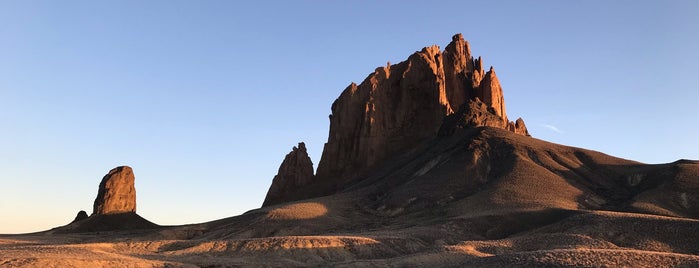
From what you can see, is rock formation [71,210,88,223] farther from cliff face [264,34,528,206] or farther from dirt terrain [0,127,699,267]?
cliff face [264,34,528,206]

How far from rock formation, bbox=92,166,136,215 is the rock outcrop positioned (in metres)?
26.1

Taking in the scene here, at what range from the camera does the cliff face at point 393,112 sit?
121 m

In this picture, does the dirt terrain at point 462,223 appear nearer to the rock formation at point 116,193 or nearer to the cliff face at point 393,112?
the rock formation at point 116,193

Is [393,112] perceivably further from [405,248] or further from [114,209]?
[405,248]

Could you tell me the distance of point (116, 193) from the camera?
115 m

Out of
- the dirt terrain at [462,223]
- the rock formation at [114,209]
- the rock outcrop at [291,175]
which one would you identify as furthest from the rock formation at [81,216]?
the rock outcrop at [291,175]

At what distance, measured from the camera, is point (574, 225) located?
60594 mm

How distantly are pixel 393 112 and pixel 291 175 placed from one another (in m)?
24.7

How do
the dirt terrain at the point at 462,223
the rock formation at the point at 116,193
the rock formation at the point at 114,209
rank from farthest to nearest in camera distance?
the rock formation at the point at 116,193, the rock formation at the point at 114,209, the dirt terrain at the point at 462,223

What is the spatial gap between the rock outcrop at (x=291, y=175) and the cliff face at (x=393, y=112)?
286 millimetres

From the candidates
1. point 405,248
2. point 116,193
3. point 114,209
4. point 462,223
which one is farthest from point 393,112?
point 405,248

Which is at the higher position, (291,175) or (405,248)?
(291,175)

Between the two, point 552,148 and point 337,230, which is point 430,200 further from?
point 552,148

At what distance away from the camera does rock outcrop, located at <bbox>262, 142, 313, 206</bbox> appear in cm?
12394
